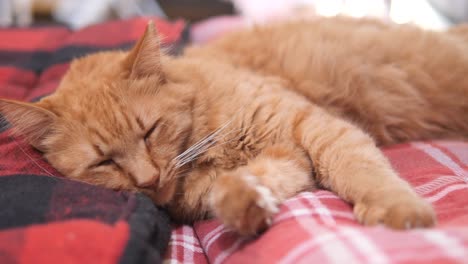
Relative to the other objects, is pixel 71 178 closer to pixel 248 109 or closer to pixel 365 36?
pixel 248 109

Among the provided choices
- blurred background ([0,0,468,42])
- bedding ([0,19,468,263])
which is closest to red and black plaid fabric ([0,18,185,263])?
bedding ([0,19,468,263])

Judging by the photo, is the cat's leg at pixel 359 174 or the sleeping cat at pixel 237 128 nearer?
the cat's leg at pixel 359 174

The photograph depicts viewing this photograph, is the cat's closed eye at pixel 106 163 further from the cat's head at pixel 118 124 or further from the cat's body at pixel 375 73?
the cat's body at pixel 375 73

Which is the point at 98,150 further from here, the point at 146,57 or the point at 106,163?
the point at 146,57

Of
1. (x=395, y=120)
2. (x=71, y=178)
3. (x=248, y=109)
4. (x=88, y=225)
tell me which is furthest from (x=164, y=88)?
(x=395, y=120)

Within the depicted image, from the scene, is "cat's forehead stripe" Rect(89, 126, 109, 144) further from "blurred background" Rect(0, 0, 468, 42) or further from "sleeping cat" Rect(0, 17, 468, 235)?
"blurred background" Rect(0, 0, 468, 42)

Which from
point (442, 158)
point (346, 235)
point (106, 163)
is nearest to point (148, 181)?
point (106, 163)

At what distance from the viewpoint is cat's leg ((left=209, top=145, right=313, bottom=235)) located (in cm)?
106

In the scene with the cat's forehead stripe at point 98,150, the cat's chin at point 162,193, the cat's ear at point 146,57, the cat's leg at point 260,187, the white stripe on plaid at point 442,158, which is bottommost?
the white stripe on plaid at point 442,158

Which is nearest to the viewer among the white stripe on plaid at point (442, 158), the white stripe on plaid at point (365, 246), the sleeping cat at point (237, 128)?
the white stripe on plaid at point (365, 246)

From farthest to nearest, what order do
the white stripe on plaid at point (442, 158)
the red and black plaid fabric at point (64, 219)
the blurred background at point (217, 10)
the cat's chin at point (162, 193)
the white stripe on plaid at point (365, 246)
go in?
the blurred background at point (217, 10)
the white stripe on plaid at point (442, 158)
the cat's chin at point (162, 193)
the red and black plaid fabric at point (64, 219)
the white stripe on plaid at point (365, 246)

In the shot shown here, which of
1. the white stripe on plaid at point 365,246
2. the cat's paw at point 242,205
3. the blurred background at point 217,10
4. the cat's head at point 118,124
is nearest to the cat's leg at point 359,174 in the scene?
the white stripe on plaid at point 365,246

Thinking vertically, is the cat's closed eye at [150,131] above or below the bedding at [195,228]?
above

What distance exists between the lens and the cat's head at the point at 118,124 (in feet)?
4.31
